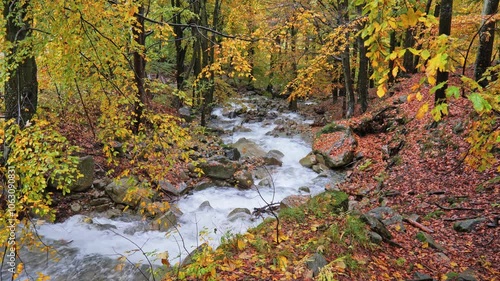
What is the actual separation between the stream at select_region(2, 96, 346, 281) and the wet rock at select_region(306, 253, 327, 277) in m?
1.71

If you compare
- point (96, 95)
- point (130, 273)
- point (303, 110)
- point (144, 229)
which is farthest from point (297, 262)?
point (303, 110)

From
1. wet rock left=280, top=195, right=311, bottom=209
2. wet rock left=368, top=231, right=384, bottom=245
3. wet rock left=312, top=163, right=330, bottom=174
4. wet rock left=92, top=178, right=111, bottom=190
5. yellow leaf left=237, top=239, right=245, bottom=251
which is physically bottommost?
wet rock left=312, top=163, right=330, bottom=174

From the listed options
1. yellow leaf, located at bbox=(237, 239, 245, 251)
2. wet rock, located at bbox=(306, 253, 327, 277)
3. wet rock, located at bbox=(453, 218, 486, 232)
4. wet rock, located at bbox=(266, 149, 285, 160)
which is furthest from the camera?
wet rock, located at bbox=(266, 149, 285, 160)

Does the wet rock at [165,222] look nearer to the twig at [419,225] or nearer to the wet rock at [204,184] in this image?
the wet rock at [204,184]

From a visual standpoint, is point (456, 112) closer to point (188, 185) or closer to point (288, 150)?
point (288, 150)

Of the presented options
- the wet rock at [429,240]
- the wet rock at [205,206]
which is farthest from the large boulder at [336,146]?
the wet rock at [429,240]

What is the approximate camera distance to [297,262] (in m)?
4.30

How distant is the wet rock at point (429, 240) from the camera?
5.43 meters

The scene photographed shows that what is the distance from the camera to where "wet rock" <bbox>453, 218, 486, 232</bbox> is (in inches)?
236

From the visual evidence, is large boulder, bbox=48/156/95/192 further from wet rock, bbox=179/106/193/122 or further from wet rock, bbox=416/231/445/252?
wet rock, bbox=179/106/193/122

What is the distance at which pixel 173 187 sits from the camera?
9938mm

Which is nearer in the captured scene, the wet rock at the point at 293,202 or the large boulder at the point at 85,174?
the wet rock at the point at 293,202

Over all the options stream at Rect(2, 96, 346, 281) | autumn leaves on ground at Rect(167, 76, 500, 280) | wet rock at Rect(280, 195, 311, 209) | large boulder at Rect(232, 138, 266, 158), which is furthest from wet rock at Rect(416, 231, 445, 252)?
large boulder at Rect(232, 138, 266, 158)

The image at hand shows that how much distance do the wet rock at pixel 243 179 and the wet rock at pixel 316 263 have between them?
6.30 meters
